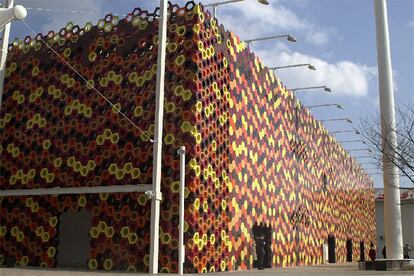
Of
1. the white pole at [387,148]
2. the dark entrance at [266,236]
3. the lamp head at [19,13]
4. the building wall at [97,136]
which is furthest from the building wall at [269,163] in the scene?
the lamp head at [19,13]

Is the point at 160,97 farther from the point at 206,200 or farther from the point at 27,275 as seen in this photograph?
the point at 27,275

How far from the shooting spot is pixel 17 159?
21.4m

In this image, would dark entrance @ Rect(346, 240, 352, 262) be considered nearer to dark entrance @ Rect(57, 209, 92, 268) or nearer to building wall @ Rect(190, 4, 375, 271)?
building wall @ Rect(190, 4, 375, 271)

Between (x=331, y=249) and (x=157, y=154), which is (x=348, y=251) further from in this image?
(x=157, y=154)

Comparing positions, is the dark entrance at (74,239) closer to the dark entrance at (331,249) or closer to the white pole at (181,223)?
the white pole at (181,223)

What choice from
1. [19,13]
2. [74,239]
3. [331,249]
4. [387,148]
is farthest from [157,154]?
[331,249]

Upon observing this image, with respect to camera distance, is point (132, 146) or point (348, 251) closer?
point (132, 146)

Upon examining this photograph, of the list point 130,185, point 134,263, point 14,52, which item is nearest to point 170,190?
point 130,185

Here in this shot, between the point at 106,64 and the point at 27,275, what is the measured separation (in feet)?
30.4

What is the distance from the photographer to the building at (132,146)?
17.9m

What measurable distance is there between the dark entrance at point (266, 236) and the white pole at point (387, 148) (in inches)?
199

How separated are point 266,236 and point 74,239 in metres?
8.41

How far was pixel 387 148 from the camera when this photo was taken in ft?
73.2

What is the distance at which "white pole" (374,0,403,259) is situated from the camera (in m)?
22.9
